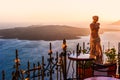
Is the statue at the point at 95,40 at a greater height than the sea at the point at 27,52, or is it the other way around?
the statue at the point at 95,40

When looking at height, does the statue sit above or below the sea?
above

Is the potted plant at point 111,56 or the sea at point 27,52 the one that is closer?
the potted plant at point 111,56

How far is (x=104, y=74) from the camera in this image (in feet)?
30.2

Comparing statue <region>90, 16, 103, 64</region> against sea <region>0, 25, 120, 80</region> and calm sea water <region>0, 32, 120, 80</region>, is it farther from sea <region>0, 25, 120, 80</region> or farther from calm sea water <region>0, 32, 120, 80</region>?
calm sea water <region>0, 32, 120, 80</region>

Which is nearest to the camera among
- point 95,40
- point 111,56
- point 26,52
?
point 95,40

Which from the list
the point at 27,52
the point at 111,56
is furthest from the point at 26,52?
the point at 111,56

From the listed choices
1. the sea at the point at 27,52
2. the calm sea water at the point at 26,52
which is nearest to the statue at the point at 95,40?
the sea at the point at 27,52

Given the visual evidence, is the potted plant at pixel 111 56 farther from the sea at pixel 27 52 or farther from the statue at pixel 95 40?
the sea at pixel 27 52

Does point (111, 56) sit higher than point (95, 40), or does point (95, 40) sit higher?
point (95, 40)

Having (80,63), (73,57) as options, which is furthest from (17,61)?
(80,63)

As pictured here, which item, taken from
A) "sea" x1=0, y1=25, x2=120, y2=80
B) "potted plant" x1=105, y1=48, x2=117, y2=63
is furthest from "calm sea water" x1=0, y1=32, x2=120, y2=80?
"potted plant" x1=105, y1=48, x2=117, y2=63

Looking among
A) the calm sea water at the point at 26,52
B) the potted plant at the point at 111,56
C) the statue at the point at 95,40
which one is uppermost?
the statue at the point at 95,40

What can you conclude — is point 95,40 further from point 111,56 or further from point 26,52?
point 26,52

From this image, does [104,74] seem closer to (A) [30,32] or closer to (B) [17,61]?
(B) [17,61]
